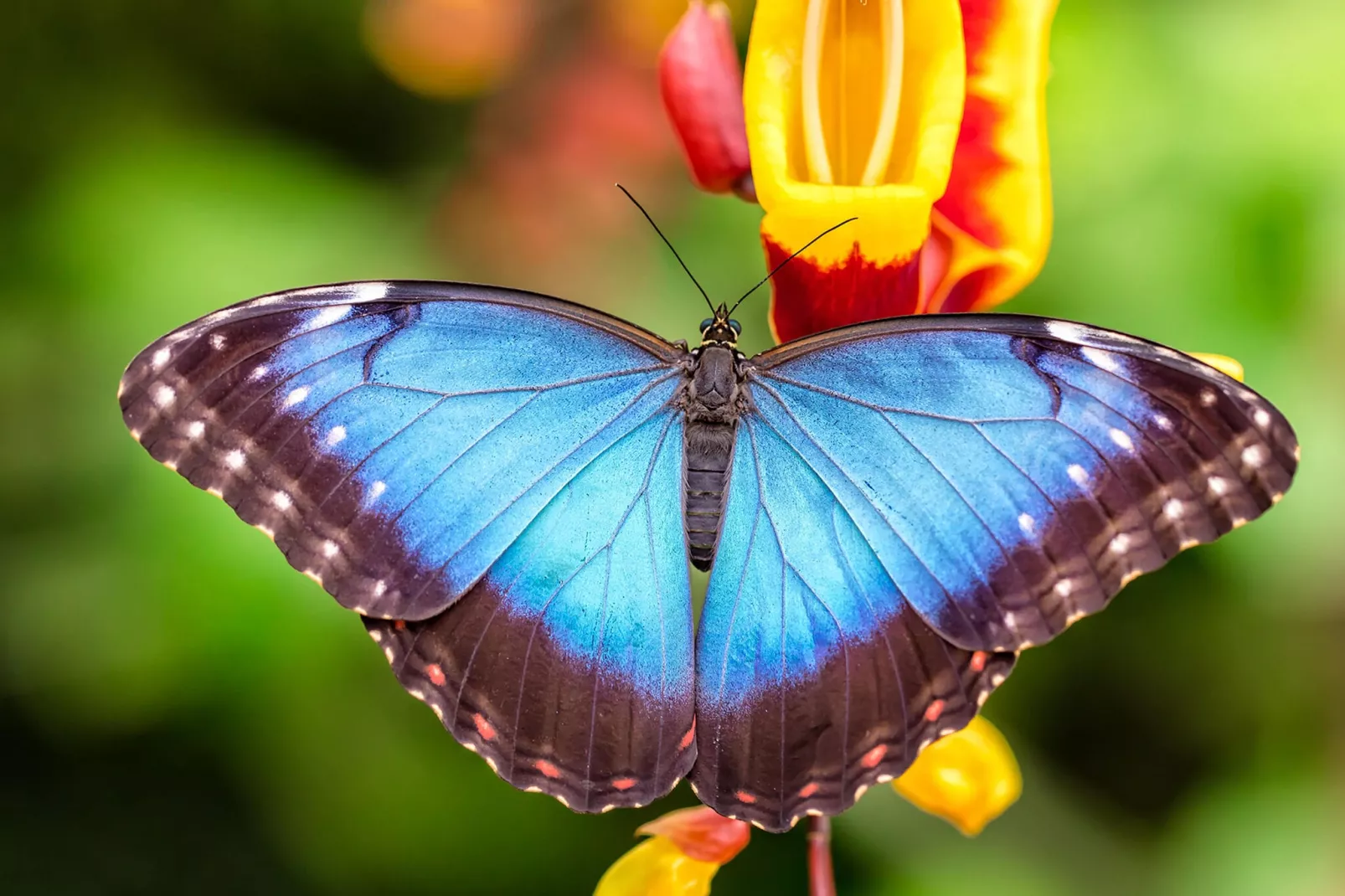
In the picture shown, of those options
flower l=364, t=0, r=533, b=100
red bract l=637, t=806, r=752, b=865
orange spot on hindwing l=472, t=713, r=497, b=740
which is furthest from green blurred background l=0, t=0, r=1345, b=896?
red bract l=637, t=806, r=752, b=865

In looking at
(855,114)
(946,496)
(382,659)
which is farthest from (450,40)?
(946,496)

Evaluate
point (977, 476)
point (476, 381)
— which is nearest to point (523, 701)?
point (476, 381)

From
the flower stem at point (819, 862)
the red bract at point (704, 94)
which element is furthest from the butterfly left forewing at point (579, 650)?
the red bract at point (704, 94)

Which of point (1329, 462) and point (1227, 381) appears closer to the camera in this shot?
point (1227, 381)

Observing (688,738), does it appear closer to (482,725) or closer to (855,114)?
(482,725)

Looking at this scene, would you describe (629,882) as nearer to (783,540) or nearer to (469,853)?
(783,540)

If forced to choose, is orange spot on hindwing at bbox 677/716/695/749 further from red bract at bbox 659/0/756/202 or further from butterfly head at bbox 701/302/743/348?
red bract at bbox 659/0/756/202
